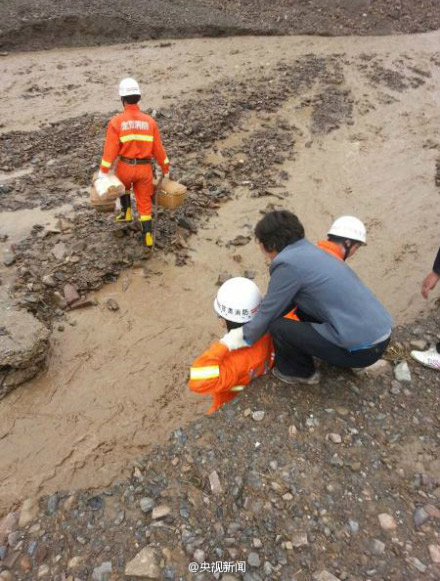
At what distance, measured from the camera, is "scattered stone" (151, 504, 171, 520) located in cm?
262

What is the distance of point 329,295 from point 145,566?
1841 millimetres

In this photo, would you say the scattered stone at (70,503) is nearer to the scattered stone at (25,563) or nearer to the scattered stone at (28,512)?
the scattered stone at (28,512)

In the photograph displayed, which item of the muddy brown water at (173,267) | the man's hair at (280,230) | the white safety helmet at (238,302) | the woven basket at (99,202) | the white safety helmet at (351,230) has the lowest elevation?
the muddy brown water at (173,267)

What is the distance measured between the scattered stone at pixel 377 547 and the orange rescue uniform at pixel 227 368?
1206mm

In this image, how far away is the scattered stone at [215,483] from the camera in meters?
2.72

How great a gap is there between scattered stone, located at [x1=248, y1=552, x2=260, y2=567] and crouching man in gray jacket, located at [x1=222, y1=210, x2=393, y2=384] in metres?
1.18

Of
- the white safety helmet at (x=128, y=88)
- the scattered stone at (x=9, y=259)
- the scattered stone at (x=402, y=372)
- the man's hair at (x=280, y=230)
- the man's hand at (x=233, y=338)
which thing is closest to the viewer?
the man's hair at (x=280, y=230)

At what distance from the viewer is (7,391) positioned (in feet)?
13.3

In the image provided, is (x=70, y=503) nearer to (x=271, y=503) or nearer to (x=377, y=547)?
(x=271, y=503)

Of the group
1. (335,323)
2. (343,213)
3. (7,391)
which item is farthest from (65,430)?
(343,213)

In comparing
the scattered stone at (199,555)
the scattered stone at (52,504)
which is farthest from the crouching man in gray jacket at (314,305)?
the scattered stone at (52,504)

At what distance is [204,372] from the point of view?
2.74 metres

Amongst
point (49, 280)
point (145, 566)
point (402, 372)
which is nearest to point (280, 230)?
point (402, 372)

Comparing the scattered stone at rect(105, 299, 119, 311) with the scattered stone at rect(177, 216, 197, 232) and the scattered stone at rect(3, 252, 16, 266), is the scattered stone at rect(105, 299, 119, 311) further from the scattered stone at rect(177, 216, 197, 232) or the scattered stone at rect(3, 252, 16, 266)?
the scattered stone at rect(177, 216, 197, 232)
